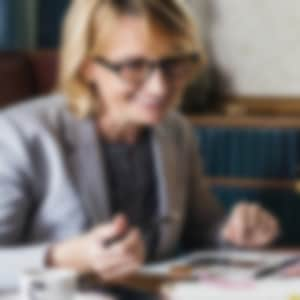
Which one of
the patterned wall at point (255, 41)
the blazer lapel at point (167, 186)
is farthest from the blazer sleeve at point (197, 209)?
the patterned wall at point (255, 41)

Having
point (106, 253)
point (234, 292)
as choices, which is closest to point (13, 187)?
point (106, 253)

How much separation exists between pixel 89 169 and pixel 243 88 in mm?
609

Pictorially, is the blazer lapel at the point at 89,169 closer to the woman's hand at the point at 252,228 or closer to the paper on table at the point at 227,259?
the paper on table at the point at 227,259

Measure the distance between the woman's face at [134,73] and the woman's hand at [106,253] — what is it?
0.58 ft

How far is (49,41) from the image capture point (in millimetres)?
1225

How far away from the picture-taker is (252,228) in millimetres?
949

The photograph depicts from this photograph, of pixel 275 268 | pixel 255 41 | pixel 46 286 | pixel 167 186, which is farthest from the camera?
pixel 255 41

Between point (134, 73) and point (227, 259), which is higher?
point (134, 73)

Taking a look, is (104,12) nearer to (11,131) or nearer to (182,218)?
(11,131)

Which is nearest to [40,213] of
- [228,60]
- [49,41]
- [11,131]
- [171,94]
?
[11,131]

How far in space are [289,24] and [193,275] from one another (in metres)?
0.71

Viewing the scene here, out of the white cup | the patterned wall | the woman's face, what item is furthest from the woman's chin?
the patterned wall

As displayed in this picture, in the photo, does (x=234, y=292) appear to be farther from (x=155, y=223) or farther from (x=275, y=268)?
(x=155, y=223)

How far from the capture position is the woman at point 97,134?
2.68 feet
